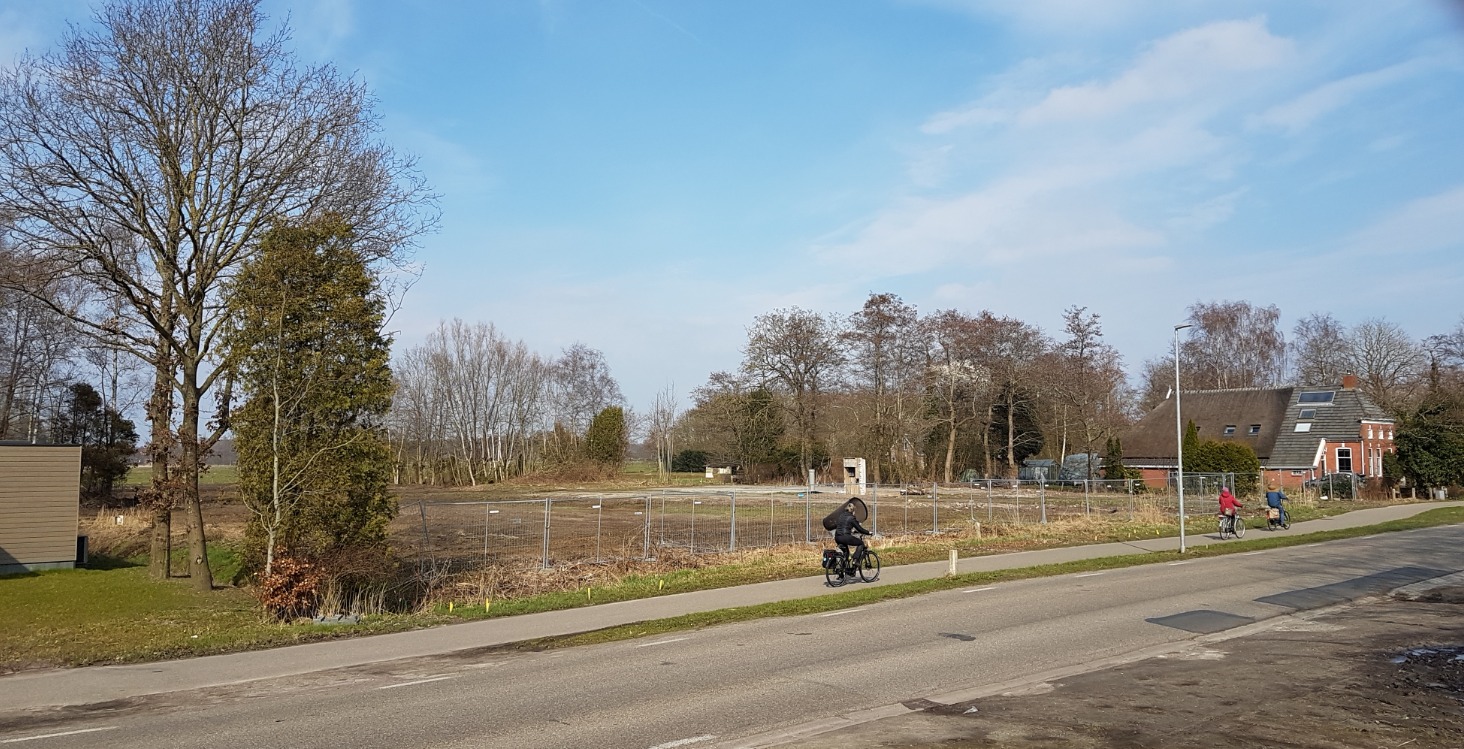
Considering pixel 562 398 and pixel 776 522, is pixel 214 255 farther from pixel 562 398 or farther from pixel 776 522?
pixel 562 398

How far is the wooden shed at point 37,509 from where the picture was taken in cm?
2359

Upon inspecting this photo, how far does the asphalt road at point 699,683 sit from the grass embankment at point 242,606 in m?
1.09

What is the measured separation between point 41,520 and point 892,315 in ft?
171

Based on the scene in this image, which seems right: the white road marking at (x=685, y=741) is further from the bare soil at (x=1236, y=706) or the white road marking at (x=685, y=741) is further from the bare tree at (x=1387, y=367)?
the bare tree at (x=1387, y=367)

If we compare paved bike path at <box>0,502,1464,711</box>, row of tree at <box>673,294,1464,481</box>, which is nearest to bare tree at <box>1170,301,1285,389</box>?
row of tree at <box>673,294,1464,481</box>

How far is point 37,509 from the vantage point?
24.0 meters

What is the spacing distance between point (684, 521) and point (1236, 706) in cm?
2756

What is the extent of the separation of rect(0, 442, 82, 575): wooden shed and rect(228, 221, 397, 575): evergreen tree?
11.8 m

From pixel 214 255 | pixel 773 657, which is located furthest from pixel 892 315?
pixel 773 657

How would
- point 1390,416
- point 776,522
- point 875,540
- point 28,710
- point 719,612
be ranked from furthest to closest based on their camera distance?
point 1390,416 < point 776,522 < point 875,540 < point 719,612 < point 28,710

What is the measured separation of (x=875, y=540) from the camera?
26453 mm

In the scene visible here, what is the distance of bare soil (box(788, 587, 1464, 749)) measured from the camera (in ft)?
23.3

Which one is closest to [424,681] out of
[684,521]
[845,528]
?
[845,528]

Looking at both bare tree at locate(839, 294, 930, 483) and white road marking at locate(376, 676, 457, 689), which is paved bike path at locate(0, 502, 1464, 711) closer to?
white road marking at locate(376, 676, 457, 689)
